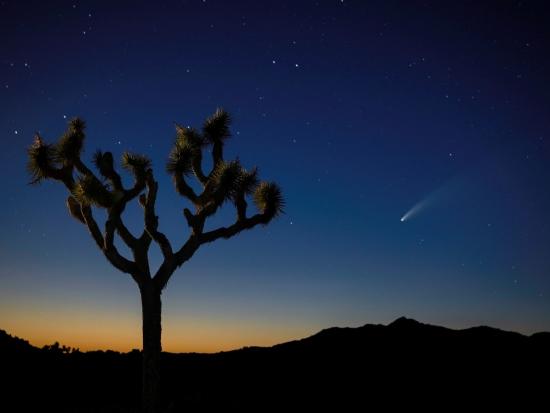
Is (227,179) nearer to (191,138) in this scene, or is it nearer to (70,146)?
(191,138)

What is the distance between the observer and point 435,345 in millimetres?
13773

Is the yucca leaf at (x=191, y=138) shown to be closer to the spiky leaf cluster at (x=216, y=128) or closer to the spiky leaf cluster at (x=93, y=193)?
the spiky leaf cluster at (x=216, y=128)

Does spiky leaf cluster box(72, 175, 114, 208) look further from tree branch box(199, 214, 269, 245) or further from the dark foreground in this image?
the dark foreground

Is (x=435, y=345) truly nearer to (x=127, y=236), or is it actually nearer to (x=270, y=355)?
Answer: (x=270, y=355)

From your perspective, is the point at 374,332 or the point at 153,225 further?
the point at 374,332

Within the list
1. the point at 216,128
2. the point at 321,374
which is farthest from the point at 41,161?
the point at 321,374

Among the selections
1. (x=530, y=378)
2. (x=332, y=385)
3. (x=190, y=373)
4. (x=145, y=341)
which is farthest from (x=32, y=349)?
(x=530, y=378)

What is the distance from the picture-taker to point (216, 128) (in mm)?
12188

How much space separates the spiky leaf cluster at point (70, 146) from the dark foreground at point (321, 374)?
551 cm

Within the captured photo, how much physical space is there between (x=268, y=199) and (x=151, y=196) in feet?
9.12

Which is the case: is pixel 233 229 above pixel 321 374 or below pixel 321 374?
above

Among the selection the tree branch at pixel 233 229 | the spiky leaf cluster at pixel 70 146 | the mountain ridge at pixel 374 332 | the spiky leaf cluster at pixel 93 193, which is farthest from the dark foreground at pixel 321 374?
the spiky leaf cluster at pixel 70 146

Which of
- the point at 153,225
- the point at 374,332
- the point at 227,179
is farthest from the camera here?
the point at 374,332

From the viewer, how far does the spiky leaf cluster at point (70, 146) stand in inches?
439
